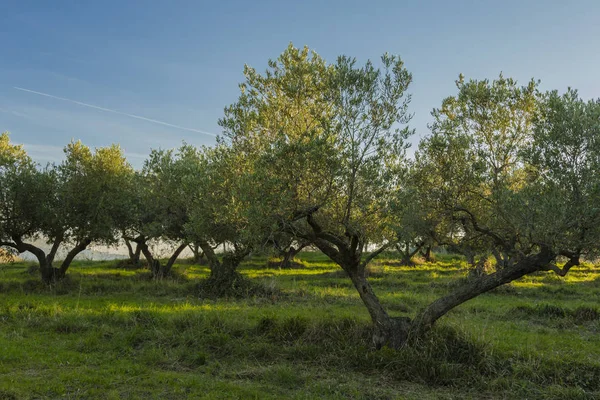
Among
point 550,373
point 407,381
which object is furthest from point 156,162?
point 550,373

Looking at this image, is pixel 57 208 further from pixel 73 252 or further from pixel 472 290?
pixel 472 290

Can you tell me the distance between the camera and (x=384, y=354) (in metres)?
13.2

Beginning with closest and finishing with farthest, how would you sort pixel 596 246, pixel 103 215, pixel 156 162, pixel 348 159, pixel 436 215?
pixel 596 246, pixel 348 159, pixel 436 215, pixel 103 215, pixel 156 162

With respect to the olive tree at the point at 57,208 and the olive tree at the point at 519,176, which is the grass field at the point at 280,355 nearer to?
the olive tree at the point at 519,176

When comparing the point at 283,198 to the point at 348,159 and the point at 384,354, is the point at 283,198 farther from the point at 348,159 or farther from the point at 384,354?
the point at 384,354

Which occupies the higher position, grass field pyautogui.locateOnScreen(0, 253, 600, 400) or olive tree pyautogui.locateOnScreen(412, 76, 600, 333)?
olive tree pyautogui.locateOnScreen(412, 76, 600, 333)

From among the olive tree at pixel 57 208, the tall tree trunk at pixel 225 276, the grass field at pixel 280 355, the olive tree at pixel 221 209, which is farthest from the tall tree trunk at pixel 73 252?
the tall tree trunk at pixel 225 276

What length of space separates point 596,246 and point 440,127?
746cm

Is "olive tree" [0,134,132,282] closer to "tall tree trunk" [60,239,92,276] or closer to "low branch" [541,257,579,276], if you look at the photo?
"tall tree trunk" [60,239,92,276]

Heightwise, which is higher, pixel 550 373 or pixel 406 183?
pixel 406 183

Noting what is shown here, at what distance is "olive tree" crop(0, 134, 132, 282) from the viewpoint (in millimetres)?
28797

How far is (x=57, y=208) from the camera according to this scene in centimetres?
2950

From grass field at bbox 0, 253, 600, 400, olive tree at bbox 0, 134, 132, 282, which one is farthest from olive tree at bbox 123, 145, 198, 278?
grass field at bbox 0, 253, 600, 400

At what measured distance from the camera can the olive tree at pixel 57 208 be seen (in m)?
28.8
